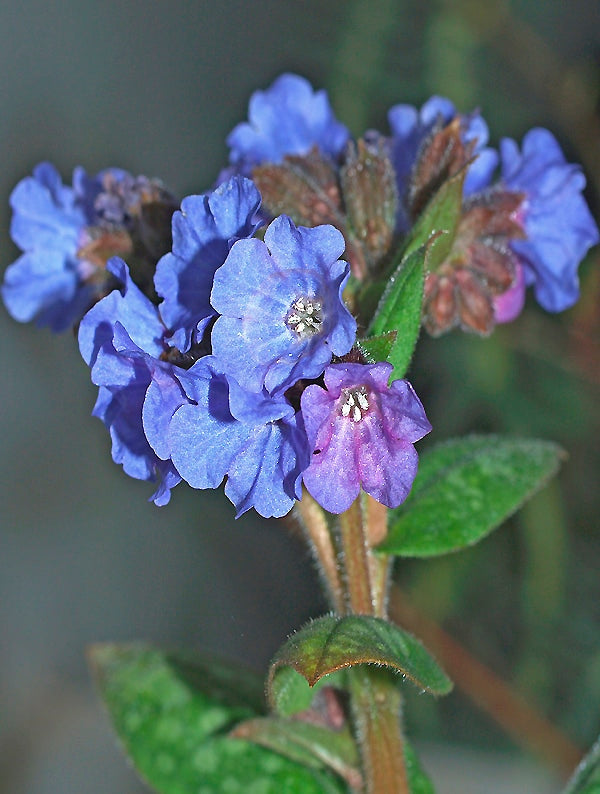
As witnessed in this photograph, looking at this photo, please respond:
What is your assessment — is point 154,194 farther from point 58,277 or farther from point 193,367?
point 193,367

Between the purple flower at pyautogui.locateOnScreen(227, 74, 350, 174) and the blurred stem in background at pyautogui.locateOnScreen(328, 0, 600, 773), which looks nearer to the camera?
the purple flower at pyautogui.locateOnScreen(227, 74, 350, 174)

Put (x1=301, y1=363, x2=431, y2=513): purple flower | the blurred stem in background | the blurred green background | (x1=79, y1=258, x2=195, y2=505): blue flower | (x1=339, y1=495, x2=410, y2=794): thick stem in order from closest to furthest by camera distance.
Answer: (x1=301, y1=363, x2=431, y2=513): purple flower, (x1=79, y1=258, x2=195, y2=505): blue flower, (x1=339, y1=495, x2=410, y2=794): thick stem, the blurred stem in background, the blurred green background

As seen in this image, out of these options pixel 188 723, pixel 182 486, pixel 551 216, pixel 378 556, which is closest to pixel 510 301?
pixel 551 216

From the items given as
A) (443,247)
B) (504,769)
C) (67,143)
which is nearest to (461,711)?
(504,769)

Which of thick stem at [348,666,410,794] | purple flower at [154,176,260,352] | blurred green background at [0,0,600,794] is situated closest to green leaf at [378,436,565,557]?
thick stem at [348,666,410,794]

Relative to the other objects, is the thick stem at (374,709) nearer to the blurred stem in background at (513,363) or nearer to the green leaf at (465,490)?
the green leaf at (465,490)

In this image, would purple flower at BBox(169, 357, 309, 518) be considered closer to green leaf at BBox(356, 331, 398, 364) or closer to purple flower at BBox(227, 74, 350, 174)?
green leaf at BBox(356, 331, 398, 364)

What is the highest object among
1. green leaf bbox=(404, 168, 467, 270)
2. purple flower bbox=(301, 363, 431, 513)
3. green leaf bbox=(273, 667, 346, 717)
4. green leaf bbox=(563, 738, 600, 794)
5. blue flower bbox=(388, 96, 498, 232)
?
blue flower bbox=(388, 96, 498, 232)
